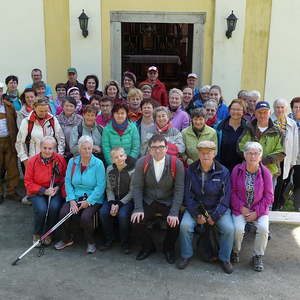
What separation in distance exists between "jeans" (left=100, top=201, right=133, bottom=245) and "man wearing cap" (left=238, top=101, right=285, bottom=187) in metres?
1.66

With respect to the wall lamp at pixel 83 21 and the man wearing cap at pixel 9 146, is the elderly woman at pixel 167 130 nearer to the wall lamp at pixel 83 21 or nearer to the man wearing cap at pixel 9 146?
the man wearing cap at pixel 9 146

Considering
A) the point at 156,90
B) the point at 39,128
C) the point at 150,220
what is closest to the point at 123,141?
the point at 150,220

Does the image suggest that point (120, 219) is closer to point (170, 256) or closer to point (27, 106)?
point (170, 256)

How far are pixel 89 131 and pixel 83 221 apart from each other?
1.32 meters

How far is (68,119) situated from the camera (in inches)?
236

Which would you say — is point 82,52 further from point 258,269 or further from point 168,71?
point 258,269

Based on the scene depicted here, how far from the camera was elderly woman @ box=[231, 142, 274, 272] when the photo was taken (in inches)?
184

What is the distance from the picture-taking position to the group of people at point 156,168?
4.76 metres

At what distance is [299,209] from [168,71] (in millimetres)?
6954

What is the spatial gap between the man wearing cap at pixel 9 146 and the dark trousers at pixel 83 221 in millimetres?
1687

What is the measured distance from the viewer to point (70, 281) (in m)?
4.41

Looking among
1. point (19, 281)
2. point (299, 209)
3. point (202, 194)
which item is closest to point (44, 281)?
point (19, 281)

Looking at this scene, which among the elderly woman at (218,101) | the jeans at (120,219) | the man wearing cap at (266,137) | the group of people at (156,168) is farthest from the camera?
the elderly woman at (218,101)

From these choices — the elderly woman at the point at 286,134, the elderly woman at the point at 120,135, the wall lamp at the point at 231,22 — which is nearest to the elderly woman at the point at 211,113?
the elderly woman at the point at 286,134
